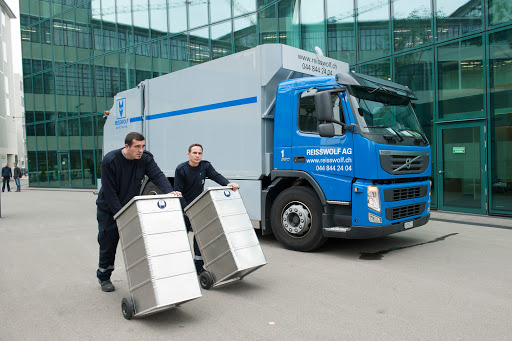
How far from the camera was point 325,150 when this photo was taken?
5.77 meters

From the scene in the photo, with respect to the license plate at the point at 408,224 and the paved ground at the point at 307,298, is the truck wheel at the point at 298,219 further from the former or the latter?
the license plate at the point at 408,224

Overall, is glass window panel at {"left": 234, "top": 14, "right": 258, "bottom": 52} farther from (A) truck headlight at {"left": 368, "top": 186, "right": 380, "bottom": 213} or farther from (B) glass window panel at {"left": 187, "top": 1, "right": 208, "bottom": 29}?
(A) truck headlight at {"left": 368, "top": 186, "right": 380, "bottom": 213}

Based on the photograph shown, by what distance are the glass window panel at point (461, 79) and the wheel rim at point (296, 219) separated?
6373mm

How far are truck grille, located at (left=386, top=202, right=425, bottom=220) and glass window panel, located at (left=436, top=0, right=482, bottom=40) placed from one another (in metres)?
6.19

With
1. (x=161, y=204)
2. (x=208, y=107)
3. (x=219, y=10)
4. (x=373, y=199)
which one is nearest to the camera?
(x=161, y=204)

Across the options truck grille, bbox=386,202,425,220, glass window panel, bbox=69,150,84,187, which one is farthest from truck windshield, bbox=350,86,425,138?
glass window panel, bbox=69,150,84,187

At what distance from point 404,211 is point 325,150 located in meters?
1.48

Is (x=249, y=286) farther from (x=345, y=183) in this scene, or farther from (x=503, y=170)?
(x=503, y=170)

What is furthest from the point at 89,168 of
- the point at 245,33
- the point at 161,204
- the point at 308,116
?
the point at 161,204

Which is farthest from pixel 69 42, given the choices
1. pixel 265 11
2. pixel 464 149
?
pixel 464 149

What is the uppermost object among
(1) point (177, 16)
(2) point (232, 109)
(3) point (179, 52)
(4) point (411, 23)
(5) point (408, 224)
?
(1) point (177, 16)

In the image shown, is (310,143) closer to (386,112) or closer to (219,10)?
(386,112)

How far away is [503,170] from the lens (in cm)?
941

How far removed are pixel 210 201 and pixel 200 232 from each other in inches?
16.2
